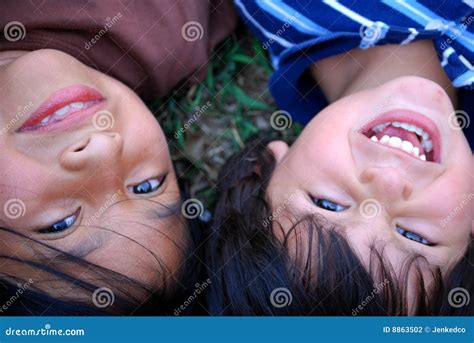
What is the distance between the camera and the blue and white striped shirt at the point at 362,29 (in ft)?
5.41

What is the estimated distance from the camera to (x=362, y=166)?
4.90 feet

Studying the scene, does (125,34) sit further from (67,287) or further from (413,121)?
(413,121)

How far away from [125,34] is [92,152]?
398 millimetres

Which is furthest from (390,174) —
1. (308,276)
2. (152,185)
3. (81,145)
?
(81,145)

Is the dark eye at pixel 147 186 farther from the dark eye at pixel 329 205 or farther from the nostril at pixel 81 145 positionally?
the dark eye at pixel 329 205

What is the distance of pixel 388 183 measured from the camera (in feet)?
4.77

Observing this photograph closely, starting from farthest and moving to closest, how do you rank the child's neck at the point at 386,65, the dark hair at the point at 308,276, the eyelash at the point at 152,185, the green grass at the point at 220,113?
the green grass at the point at 220,113 < the child's neck at the point at 386,65 < the eyelash at the point at 152,185 < the dark hair at the point at 308,276

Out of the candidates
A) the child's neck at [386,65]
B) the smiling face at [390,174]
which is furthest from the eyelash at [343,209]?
the child's neck at [386,65]

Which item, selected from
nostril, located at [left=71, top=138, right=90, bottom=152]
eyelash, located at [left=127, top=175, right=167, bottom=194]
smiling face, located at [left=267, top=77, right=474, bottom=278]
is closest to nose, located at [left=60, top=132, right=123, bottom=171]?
nostril, located at [left=71, top=138, right=90, bottom=152]

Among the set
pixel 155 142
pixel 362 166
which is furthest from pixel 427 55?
pixel 155 142

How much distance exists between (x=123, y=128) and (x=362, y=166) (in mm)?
596

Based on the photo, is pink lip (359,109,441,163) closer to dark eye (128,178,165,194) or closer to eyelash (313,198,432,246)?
eyelash (313,198,432,246)

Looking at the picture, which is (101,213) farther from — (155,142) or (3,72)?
(3,72)

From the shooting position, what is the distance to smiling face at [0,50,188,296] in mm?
1473
